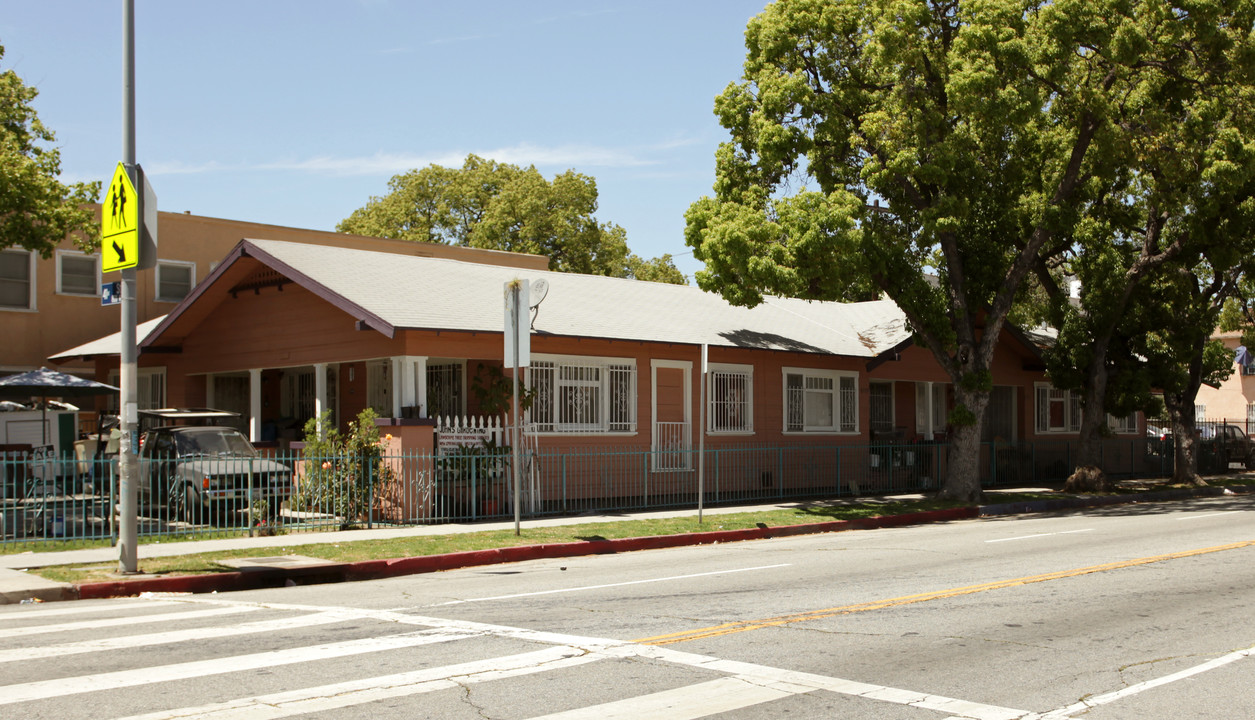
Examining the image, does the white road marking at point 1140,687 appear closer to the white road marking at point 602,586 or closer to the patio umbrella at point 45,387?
the white road marking at point 602,586

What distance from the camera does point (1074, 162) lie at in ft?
76.7

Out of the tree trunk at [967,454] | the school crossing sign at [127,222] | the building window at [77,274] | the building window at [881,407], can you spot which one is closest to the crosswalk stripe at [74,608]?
the school crossing sign at [127,222]

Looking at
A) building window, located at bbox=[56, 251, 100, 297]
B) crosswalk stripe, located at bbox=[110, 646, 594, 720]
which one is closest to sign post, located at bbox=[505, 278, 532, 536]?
crosswalk stripe, located at bbox=[110, 646, 594, 720]

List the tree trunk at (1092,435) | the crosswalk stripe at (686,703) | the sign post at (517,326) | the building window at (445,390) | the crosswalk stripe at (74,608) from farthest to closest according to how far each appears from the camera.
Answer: the tree trunk at (1092,435) < the building window at (445,390) < the sign post at (517,326) < the crosswalk stripe at (74,608) < the crosswalk stripe at (686,703)

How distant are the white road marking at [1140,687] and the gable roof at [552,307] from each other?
1385 cm

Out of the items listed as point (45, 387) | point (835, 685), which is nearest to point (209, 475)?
point (45, 387)

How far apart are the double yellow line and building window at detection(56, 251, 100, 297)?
90.6 ft

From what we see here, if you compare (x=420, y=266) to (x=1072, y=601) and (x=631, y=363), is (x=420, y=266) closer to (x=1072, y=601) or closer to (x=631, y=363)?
(x=631, y=363)

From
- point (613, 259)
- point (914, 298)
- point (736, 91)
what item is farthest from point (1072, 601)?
point (613, 259)

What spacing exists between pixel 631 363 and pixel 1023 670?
1624 cm

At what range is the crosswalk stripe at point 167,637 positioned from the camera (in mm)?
8242

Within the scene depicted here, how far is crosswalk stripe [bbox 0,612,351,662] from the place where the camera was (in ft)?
27.0

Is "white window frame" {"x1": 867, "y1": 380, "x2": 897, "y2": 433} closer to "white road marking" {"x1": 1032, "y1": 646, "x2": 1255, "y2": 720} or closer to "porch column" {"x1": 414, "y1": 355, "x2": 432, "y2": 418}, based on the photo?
"porch column" {"x1": 414, "y1": 355, "x2": 432, "y2": 418}

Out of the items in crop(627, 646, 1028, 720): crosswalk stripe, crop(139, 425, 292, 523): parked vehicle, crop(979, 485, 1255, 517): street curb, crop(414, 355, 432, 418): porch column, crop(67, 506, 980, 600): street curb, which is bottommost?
crop(979, 485, 1255, 517): street curb
